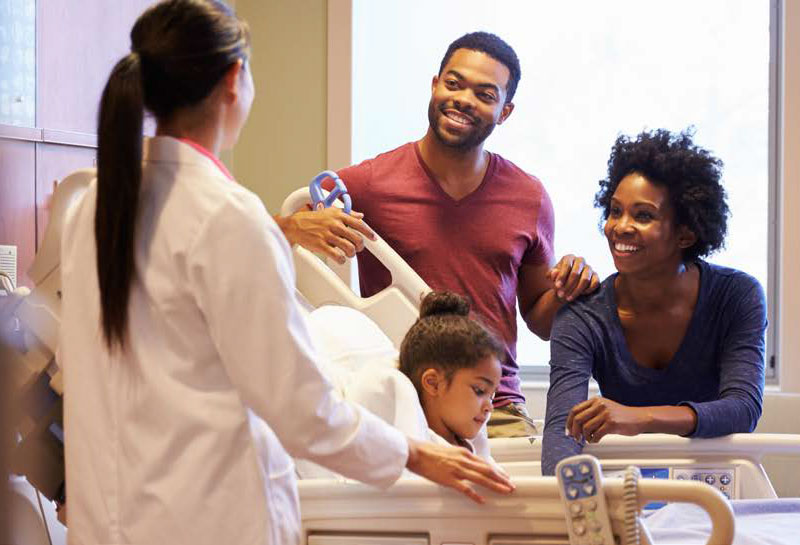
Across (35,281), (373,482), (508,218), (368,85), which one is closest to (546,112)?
(368,85)

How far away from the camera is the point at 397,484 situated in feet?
5.38

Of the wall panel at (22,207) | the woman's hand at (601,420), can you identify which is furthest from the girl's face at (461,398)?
the wall panel at (22,207)

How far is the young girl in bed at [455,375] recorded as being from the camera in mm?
2025

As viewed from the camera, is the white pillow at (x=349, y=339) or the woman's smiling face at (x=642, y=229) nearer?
the white pillow at (x=349, y=339)

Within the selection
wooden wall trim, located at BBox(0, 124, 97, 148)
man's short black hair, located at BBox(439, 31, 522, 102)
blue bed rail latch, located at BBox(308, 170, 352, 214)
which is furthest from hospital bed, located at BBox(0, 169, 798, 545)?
wooden wall trim, located at BBox(0, 124, 97, 148)

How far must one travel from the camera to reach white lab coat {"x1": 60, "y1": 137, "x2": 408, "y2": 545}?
133 cm

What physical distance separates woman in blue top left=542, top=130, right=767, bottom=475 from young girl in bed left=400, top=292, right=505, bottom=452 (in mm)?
384

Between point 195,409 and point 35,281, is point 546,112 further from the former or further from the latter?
point 195,409

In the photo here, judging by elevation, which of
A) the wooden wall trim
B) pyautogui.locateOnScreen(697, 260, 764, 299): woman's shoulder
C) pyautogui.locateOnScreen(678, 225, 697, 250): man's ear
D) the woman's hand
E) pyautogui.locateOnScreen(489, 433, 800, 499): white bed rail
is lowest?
pyautogui.locateOnScreen(489, 433, 800, 499): white bed rail

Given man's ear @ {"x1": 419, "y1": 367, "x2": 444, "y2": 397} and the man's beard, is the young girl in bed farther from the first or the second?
the man's beard

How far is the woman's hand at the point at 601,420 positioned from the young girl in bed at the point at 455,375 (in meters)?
0.24

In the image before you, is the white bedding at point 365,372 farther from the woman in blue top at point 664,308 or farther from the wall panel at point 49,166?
the wall panel at point 49,166

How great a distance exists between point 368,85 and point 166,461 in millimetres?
3076

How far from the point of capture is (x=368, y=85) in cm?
428
